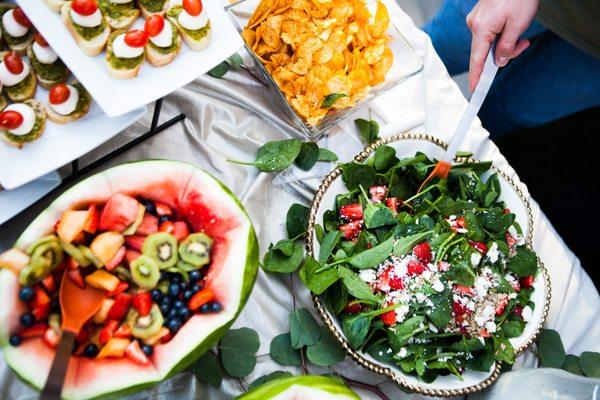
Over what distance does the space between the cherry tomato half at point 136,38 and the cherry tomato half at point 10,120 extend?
20 cm

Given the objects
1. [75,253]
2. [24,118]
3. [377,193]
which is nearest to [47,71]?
[24,118]

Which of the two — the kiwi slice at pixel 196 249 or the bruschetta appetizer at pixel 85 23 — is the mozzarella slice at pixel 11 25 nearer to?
the bruschetta appetizer at pixel 85 23

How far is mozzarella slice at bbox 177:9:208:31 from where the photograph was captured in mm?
943

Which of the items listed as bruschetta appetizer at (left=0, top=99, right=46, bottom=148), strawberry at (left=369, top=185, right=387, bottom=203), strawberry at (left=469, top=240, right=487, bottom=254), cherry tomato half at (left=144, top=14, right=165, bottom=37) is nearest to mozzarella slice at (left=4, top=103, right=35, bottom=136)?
bruschetta appetizer at (left=0, top=99, right=46, bottom=148)

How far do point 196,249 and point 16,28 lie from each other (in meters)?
0.46

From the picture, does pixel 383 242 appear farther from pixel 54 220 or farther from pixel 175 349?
pixel 54 220

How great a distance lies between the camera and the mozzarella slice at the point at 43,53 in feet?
3.02

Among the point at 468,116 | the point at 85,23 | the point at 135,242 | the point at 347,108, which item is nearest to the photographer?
the point at 135,242

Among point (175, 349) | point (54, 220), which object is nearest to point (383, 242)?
point (175, 349)

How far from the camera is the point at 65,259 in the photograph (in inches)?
30.2

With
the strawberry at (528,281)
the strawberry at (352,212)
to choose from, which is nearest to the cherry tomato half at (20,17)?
the strawberry at (352,212)

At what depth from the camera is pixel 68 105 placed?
0.89 meters

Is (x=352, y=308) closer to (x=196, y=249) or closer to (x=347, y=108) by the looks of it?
(x=196, y=249)

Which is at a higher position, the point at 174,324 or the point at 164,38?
the point at 164,38
